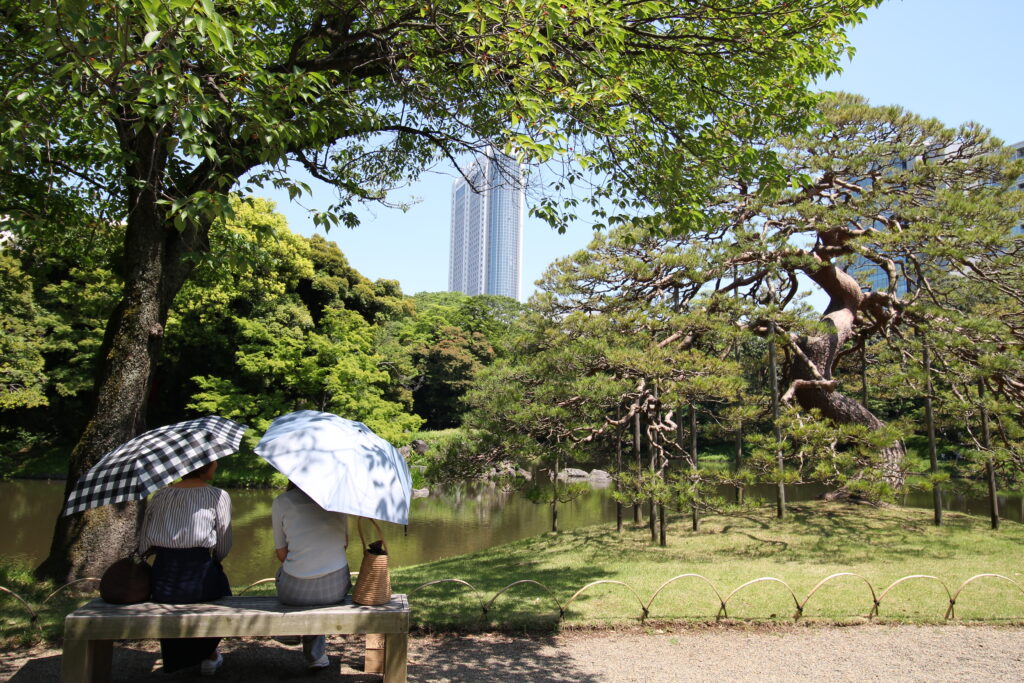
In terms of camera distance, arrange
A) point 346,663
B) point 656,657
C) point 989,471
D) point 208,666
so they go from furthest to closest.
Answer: point 989,471
point 656,657
point 346,663
point 208,666

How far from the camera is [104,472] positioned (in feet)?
10.7

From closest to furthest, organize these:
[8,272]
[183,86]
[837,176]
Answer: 1. [183,86]
2. [837,176]
3. [8,272]

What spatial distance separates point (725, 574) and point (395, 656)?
4762 millimetres

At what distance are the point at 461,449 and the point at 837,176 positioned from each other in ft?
27.5

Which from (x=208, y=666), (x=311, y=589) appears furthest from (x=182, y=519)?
(x=208, y=666)

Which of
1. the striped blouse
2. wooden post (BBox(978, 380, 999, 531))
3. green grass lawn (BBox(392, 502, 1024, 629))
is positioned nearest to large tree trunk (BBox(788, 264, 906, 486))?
wooden post (BBox(978, 380, 999, 531))

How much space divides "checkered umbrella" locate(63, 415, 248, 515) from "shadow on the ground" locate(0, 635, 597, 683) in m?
1.15

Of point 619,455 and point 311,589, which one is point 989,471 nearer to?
point 619,455

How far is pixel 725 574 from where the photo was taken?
7.00 m

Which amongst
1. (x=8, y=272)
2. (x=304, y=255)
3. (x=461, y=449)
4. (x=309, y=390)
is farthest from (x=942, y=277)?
(x=8, y=272)

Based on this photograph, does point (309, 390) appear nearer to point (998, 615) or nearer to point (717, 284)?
point (717, 284)

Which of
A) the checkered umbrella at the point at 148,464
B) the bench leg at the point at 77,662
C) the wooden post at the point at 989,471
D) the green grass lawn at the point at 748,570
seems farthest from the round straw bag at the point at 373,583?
the wooden post at the point at 989,471

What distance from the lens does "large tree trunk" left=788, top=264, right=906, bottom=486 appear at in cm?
1109

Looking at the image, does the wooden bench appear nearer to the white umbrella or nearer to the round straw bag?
the round straw bag
